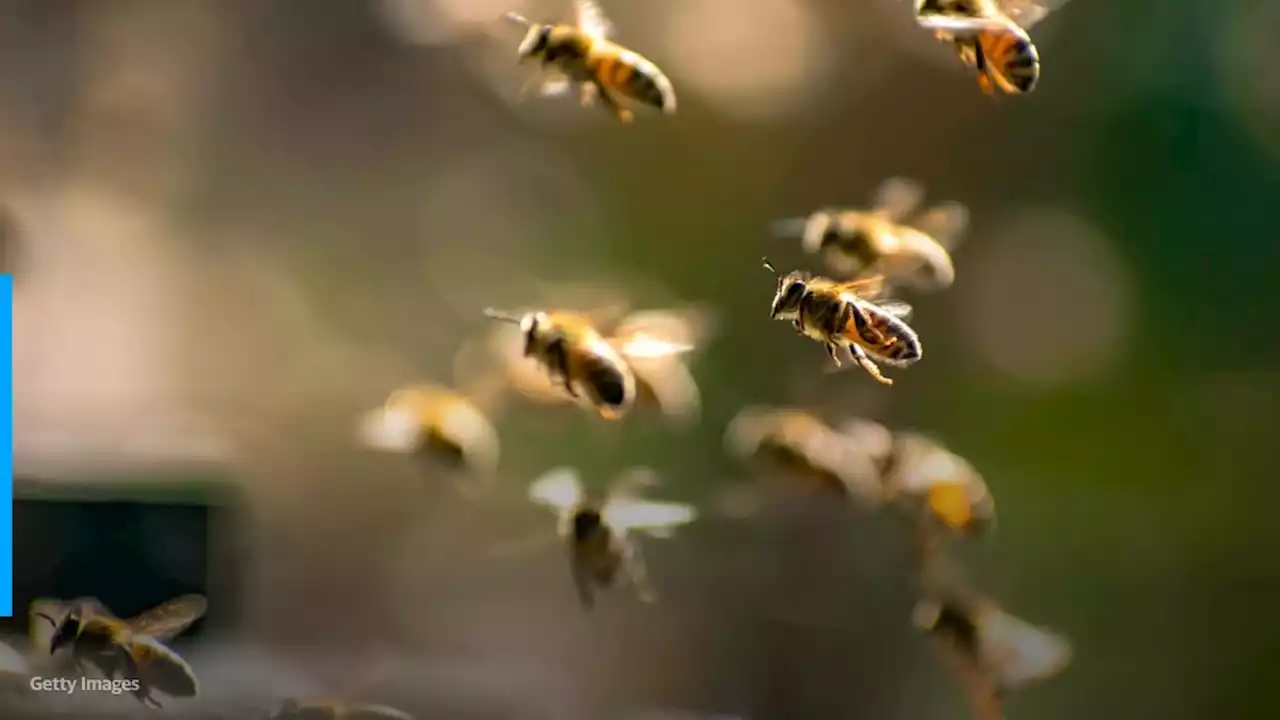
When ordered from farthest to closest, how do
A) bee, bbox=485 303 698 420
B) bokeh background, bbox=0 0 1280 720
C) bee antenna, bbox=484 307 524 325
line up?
bokeh background, bbox=0 0 1280 720, bee antenna, bbox=484 307 524 325, bee, bbox=485 303 698 420

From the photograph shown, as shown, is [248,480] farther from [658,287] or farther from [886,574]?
[886,574]

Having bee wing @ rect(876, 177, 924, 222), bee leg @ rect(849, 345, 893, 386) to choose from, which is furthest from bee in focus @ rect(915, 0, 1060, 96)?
bee leg @ rect(849, 345, 893, 386)

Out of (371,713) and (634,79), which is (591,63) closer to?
(634,79)

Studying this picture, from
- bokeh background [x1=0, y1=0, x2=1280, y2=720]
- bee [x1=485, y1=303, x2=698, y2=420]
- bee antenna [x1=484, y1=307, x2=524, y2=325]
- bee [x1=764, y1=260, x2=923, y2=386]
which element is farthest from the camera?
bokeh background [x1=0, y1=0, x2=1280, y2=720]

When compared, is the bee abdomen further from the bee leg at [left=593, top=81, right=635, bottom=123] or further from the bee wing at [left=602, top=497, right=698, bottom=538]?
the bee wing at [left=602, top=497, right=698, bottom=538]

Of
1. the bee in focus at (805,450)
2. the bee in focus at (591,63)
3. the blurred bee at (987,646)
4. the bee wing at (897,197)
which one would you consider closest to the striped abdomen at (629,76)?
the bee in focus at (591,63)

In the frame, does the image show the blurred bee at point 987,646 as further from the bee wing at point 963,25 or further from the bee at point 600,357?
the bee wing at point 963,25
